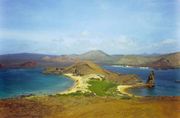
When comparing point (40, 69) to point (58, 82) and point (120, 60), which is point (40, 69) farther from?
point (120, 60)

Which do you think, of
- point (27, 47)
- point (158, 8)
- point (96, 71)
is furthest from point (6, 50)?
point (158, 8)

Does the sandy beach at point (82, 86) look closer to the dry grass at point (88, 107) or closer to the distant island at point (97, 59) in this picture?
the dry grass at point (88, 107)

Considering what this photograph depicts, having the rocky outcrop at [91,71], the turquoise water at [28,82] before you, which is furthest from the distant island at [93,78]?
the turquoise water at [28,82]

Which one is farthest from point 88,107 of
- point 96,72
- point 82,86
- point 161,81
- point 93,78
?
point 161,81

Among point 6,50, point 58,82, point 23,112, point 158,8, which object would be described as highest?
point 158,8

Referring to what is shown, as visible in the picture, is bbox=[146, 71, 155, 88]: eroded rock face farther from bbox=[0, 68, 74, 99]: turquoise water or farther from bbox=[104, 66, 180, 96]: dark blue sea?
bbox=[0, 68, 74, 99]: turquoise water

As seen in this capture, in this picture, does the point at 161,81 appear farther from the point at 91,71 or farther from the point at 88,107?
the point at 88,107
